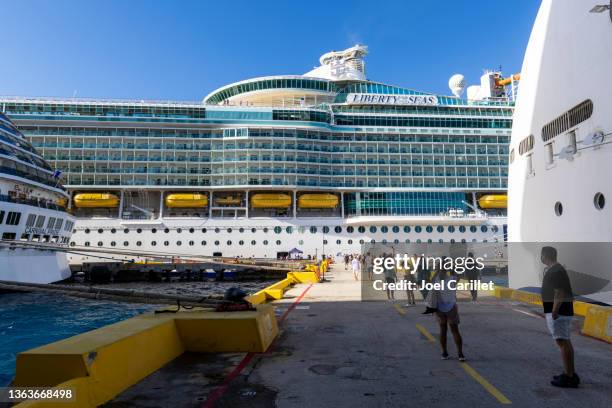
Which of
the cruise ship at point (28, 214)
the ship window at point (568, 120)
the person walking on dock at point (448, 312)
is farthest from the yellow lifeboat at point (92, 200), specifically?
the person walking on dock at point (448, 312)

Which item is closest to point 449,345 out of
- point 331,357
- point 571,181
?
point 331,357

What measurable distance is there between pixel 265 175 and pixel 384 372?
39373 millimetres

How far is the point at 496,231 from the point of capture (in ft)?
149

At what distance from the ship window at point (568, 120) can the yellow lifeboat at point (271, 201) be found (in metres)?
31.3

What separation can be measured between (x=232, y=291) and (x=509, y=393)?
5507 millimetres

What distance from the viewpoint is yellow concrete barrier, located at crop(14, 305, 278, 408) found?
5.03 metres

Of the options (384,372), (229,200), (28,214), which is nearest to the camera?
(384,372)

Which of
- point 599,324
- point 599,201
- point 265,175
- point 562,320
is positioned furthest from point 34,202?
point 562,320

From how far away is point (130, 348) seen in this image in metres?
5.96

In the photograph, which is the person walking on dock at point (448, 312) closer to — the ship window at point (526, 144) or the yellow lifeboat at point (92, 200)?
the ship window at point (526, 144)

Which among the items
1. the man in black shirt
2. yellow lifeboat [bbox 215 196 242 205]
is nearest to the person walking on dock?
the man in black shirt

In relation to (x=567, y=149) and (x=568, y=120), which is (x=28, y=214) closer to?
(x=567, y=149)

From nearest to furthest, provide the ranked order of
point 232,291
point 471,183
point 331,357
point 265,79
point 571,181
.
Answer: point 331,357 → point 232,291 → point 571,181 → point 471,183 → point 265,79

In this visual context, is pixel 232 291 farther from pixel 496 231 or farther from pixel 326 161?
pixel 496 231
